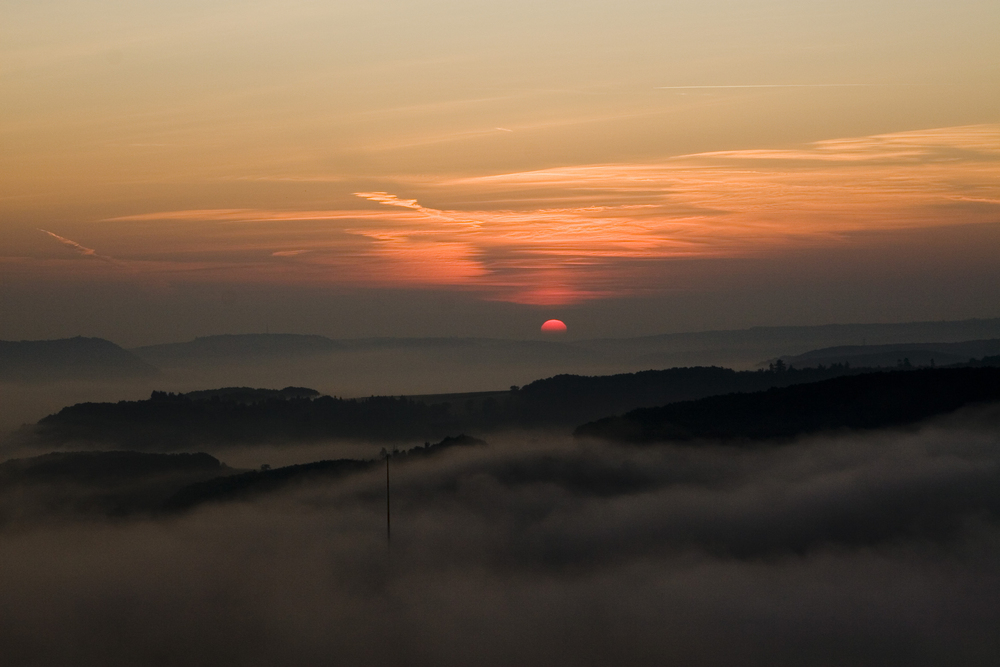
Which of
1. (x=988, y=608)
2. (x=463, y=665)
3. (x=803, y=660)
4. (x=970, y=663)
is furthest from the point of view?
(x=463, y=665)

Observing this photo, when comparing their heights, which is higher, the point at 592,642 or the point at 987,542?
the point at 987,542

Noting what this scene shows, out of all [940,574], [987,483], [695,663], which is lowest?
[695,663]

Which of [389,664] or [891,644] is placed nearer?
[891,644]

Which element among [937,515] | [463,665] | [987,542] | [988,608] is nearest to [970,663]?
[988,608]

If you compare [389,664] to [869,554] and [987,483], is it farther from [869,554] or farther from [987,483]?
[987,483]

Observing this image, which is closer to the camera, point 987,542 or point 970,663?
point 970,663

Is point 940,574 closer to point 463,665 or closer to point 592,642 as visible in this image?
point 592,642

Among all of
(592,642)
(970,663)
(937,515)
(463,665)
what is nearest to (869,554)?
(937,515)

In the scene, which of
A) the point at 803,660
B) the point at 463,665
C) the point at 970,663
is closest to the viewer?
the point at 970,663

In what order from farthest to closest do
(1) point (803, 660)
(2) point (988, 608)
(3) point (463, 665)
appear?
(3) point (463, 665)
(1) point (803, 660)
(2) point (988, 608)
